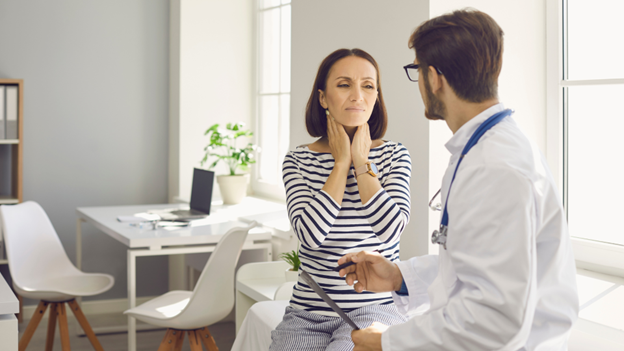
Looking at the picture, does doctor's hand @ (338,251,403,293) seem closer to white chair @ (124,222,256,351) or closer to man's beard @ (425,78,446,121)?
man's beard @ (425,78,446,121)

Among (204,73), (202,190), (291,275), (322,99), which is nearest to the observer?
(322,99)

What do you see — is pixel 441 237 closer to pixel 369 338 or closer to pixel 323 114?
pixel 369 338

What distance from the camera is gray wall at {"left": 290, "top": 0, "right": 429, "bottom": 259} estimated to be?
6.59 ft

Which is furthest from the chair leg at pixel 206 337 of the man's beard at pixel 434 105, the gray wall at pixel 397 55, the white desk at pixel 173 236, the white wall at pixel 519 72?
the man's beard at pixel 434 105

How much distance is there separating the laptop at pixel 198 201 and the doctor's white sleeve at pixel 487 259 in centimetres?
254

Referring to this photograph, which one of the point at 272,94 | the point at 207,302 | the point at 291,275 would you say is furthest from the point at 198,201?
the point at 291,275

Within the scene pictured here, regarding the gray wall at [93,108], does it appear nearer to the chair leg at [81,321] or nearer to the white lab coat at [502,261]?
the chair leg at [81,321]

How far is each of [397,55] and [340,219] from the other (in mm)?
809

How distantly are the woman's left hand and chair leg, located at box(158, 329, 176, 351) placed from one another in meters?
1.40

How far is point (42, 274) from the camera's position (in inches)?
127

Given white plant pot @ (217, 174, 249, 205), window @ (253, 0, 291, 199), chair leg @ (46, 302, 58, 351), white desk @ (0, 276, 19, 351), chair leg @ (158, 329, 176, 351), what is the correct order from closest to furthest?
white desk @ (0, 276, 19, 351), chair leg @ (158, 329, 176, 351), chair leg @ (46, 302, 58, 351), white plant pot @ (217, 174, 249, 205), window @ (253, 0, 291, 199)

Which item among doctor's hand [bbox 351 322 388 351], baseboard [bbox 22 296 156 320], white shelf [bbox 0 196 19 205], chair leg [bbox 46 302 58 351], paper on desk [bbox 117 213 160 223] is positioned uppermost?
white shelf [bbox 0 196 19 205]

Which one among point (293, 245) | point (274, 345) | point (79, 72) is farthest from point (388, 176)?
point (79, 72)

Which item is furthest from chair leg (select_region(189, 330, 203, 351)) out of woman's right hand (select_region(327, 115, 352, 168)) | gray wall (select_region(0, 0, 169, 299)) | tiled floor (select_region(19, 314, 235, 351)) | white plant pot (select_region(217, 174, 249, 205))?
gray wall (select_region(0, 0, 169, 299))
